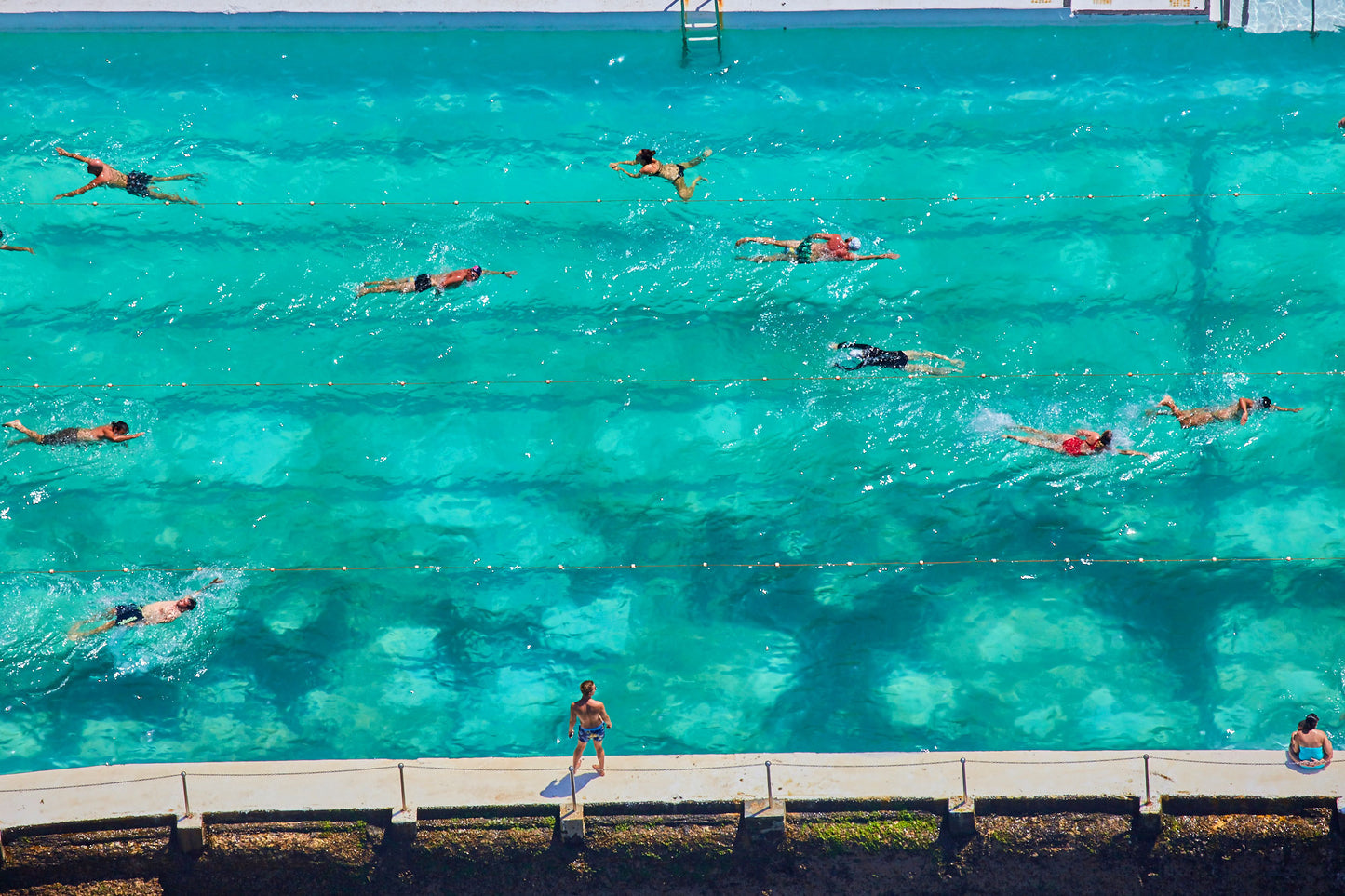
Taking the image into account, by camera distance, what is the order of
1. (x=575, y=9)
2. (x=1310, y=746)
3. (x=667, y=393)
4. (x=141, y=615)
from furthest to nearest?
(x=575, y=9)
(x=667, y=393)
(x=141, y=615)
(x=1310, y=746)

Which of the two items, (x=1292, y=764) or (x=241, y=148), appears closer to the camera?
(x=1292, y=764)

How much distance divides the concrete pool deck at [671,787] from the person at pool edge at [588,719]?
429mm

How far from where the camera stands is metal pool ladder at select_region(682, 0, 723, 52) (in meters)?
16.6

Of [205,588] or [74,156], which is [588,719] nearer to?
[205,588]

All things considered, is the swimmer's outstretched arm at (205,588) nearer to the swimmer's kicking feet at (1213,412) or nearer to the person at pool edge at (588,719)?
the person at pool edge at (588,719)

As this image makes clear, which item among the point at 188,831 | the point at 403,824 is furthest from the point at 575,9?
the point at 188,831

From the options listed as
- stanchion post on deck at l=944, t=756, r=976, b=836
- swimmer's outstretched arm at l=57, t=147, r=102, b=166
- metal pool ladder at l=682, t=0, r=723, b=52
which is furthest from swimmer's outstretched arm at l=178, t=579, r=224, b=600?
metal pool ladder at l=682, t=0, r=723, b=52

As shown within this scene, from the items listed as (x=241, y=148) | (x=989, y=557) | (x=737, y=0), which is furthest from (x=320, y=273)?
(x=989, y=557)

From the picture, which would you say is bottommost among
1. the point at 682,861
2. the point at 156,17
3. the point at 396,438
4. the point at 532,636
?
the point at 682,861

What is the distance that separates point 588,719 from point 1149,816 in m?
5.86

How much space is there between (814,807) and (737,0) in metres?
10.4

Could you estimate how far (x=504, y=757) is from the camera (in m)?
14.0

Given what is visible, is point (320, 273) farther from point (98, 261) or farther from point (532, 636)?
point (532, 636)

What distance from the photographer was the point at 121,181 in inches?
631
